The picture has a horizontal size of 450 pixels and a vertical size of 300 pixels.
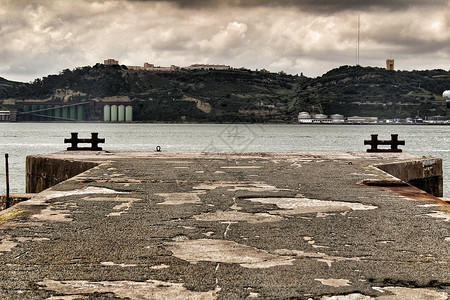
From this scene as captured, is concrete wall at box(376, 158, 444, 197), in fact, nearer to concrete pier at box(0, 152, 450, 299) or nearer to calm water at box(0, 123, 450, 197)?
concrete pier at box(0, 152, 450, 299)

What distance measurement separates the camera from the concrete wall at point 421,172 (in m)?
11.9

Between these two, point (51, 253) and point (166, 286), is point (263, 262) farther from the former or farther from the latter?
point (51, 253)

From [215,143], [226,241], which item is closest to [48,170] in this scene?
[226,241]

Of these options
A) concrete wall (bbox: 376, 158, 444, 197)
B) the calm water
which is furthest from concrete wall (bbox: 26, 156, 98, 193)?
concrete wall (bbox: 376, 158, 444, 197)

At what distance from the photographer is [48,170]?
12.6 meters

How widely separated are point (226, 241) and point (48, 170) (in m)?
8.89

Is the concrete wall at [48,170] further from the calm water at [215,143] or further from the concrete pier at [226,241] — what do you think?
the calm water at [215,143]

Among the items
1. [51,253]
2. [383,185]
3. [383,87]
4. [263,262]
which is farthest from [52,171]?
[383,87]

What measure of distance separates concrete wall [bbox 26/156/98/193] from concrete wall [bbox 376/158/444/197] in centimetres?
641

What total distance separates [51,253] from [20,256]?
0.23 metres

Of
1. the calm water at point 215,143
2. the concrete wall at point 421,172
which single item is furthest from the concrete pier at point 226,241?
the calm water at point 215,143

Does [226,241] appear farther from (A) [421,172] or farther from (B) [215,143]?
(B) [215,143]

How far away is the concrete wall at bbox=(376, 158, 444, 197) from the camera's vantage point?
39.1 ft

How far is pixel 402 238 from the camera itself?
4863 millimetres
